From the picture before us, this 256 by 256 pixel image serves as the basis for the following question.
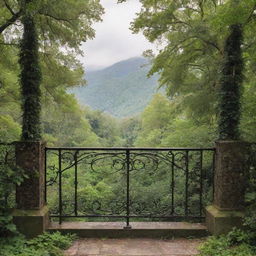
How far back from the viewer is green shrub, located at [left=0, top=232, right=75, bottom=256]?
291 centimetres

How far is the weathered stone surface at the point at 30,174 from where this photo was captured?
349 cm

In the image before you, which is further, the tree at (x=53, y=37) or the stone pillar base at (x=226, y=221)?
the tree at (x=53, y=37)

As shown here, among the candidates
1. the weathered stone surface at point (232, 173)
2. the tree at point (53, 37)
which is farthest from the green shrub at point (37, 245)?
the tree at point (53, 37)

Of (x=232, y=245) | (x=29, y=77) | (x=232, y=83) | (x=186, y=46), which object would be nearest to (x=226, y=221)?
(x=232, y=245)

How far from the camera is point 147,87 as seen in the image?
57.5 meters

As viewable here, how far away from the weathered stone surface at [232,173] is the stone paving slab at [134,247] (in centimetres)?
64

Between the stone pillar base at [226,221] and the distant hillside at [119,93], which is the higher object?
the distant hillside at [119,93]

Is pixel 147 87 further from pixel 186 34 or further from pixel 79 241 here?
pixel 79 241

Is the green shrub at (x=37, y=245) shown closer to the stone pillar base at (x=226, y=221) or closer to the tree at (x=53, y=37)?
the stone pillar base at (x=226, y=221)

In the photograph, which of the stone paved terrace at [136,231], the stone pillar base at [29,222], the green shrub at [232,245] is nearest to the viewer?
the green shrub at [232,245]

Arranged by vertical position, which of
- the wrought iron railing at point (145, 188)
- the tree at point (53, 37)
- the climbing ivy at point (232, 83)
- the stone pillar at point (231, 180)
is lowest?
the wrought iron railing at point (145, 188)

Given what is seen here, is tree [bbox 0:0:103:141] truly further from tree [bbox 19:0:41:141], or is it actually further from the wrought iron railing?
the wrought iron railing

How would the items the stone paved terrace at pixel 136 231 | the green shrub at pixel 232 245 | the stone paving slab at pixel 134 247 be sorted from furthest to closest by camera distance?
the stone paved terrace at pixel 136 231 → the stone paving slab at pixel 134 247 → the green shrub at pixel 232 245

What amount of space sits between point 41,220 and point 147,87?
55.1 metres
